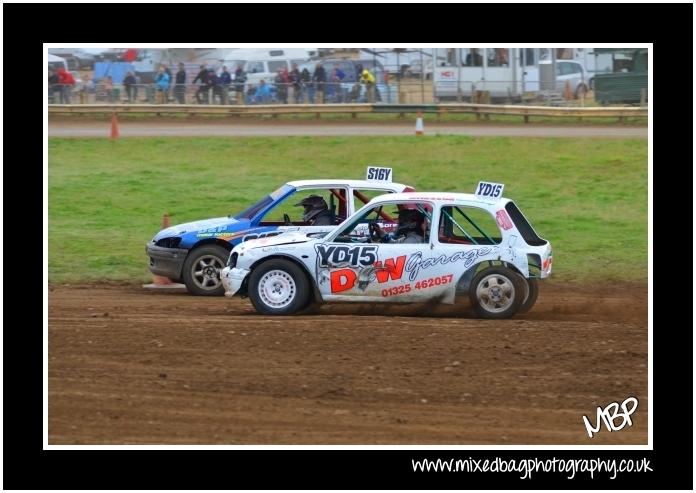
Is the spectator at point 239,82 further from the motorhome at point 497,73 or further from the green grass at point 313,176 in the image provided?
the motorhome at point 497,73

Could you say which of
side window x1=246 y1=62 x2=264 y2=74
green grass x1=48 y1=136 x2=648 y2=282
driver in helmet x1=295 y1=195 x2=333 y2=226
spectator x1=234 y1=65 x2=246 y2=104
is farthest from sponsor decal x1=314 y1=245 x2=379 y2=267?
side window x1=246 y1=62 x2=264 y2=74

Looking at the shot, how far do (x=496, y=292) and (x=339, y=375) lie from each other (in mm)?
3112

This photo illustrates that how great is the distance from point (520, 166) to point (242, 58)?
1396cm

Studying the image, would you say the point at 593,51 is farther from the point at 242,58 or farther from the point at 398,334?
the point at 398,334

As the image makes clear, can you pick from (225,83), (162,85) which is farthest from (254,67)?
(162,85)

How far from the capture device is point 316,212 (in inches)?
601

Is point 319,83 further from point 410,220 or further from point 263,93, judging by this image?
point 410,220

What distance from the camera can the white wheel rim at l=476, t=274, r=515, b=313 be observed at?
13.2m

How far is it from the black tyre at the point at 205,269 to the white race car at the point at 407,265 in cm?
183

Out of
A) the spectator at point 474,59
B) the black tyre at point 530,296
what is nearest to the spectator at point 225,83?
the spectator at point 474,59

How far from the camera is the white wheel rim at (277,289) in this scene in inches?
525

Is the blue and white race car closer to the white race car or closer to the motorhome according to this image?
the white race car

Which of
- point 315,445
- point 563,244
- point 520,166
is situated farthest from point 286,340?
point 520,166

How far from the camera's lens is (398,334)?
1227 cm
